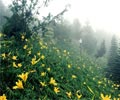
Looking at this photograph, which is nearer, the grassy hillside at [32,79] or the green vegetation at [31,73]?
the grassy hillside at [32,79]

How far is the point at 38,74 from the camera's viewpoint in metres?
8.51

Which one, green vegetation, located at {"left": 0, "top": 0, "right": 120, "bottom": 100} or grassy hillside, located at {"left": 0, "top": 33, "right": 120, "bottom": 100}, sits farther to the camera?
green vegetation, located at {"left": 0, "top": 0, "right": 120, "bottom": 100}

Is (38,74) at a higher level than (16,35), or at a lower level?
lower

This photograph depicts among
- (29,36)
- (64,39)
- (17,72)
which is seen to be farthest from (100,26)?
(17,72)

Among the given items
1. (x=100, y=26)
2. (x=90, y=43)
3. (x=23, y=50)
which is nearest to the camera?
(x=23, y=50)

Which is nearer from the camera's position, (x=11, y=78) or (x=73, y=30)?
(x=11, y=78)

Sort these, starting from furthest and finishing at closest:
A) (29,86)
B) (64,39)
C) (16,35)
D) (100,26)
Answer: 1. (100,26)
2. (64,39)
3. (16,35)
4. (29,86)

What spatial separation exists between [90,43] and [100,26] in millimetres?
27840

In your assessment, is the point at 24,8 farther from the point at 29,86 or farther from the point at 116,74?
the point at 116,74

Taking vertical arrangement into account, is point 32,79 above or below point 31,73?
below

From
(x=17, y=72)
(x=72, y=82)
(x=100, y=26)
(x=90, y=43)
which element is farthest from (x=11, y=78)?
(x=100, y=26)

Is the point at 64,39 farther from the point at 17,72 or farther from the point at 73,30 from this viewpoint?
the point at 17,72

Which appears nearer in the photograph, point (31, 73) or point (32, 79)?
point (32, 79)

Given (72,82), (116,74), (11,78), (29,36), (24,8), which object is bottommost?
(116,74)
